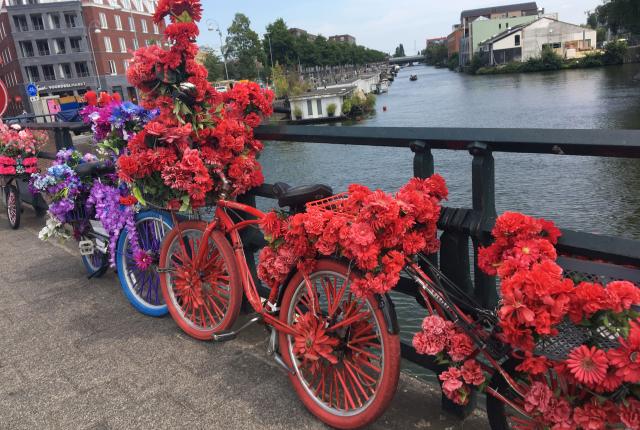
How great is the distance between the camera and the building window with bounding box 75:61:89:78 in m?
62.5

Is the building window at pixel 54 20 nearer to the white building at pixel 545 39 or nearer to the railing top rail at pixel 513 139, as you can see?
the railing top rail at pixel 513 139

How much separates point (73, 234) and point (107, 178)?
655mm

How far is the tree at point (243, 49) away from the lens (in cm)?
7781

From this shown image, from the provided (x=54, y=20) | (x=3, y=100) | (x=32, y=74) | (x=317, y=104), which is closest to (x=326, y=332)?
(x=3, y=100)

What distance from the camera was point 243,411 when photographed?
2.70m

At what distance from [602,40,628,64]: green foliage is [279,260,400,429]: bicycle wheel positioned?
292 feet

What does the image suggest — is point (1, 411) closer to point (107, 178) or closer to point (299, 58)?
point (107, 178)

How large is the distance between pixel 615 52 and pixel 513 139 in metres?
89.4

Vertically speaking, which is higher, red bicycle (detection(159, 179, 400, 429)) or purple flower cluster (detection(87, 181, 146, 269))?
purple flower cluster (detection(87, 181, 146, 269))

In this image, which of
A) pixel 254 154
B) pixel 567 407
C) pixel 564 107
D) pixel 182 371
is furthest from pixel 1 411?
pixel 564 107

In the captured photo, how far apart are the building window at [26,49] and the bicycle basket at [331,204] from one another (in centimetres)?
6734

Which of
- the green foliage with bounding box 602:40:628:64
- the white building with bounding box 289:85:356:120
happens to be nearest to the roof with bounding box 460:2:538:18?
the green foliage with bounding box 602:40:628:64

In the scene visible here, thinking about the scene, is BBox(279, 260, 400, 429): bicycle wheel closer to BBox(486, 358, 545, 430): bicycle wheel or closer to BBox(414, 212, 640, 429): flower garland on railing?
BBox(486, 358, 545, 430): bicycle wheel

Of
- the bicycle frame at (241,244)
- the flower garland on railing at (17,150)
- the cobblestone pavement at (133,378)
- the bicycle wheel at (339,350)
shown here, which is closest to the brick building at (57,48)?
the flower garland on railing at (17,150)
